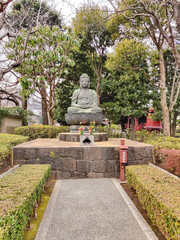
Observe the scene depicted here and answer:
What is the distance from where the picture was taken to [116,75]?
44.3ft

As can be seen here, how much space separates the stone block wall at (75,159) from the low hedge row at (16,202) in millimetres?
1432

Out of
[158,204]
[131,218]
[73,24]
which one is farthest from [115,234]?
[73,24]

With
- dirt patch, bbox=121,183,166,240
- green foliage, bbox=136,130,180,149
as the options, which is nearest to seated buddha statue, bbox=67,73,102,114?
green foliage, bbox=136,130,180,149

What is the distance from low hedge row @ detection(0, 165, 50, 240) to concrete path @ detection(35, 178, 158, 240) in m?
0.45

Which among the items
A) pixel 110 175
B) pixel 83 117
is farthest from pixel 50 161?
pixel 83 117

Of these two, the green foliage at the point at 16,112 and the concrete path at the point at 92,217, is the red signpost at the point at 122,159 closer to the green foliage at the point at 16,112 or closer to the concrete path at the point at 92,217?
the concrete path at the point at 92,217

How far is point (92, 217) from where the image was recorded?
105 inches

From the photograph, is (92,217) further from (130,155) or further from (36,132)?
(36,132)

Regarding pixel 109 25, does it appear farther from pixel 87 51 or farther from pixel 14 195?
pixel 14 195

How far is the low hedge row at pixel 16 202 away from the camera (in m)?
1.65

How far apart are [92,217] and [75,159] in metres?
2.19

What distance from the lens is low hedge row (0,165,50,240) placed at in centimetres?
165

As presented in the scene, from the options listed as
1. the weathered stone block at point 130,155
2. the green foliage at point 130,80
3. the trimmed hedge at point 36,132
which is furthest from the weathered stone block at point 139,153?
the green foliage at point 130,80

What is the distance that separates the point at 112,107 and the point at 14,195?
12.3m
